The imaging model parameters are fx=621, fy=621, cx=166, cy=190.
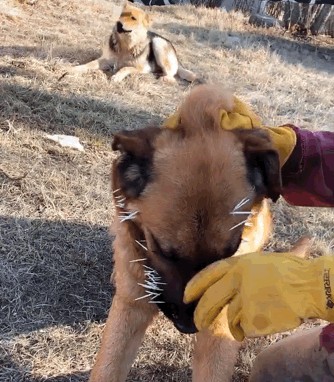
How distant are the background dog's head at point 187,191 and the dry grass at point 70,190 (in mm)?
935

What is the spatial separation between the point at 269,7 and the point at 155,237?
1332cm

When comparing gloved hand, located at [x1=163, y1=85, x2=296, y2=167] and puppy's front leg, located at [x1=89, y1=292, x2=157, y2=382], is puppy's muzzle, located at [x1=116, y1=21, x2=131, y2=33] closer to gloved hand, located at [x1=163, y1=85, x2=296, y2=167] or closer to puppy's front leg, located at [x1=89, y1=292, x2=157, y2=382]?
gloved hand, located at [x1=163, y1=85, x2=296, y2=167]

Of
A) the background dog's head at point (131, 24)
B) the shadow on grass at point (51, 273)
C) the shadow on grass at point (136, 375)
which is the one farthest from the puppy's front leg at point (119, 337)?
the background dog's head at point (131, 24)

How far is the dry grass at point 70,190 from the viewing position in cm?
339

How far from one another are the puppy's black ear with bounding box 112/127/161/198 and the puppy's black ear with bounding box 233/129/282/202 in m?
0.38

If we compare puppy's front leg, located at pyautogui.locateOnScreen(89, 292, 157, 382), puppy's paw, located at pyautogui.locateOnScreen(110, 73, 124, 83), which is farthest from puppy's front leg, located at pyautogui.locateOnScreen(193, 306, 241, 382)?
puppy's paw, located at pyautogui.locateOnScreen(110, 73, 124, 83)

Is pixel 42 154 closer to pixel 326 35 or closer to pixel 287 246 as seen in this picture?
pixel 287 246

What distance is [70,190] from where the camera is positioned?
464 cm

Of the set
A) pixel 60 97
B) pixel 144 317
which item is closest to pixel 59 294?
pixel 144 317

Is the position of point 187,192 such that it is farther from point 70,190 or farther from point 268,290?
point 70,190

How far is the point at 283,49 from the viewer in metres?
12.3

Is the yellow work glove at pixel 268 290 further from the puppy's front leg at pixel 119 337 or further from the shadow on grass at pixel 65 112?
the shadow on grass at pixel 65 112

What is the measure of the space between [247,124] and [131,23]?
7860 millimetres

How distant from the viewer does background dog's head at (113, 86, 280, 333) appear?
236 cm
